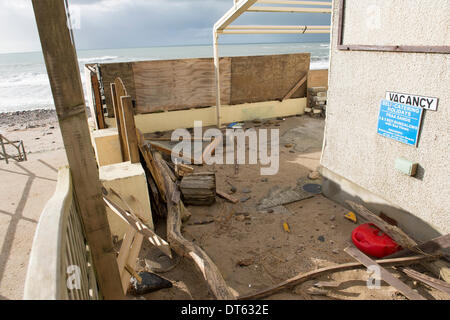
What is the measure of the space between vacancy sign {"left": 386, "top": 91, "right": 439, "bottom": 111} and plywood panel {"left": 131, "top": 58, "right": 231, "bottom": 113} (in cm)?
798

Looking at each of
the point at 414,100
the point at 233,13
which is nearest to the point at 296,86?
the point at 233,13

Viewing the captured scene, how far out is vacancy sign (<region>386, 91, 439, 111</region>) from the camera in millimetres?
4269

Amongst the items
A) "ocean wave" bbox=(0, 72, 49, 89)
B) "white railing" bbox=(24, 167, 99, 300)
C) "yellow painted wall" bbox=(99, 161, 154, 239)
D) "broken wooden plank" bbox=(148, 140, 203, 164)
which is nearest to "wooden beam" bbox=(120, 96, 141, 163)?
"yellow painted wall" bbox=(99, 161, 154, 239)

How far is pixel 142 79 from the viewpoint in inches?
434

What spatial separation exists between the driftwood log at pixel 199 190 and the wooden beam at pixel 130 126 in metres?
1.31

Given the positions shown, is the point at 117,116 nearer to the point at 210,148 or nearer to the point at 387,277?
the point at 210,148

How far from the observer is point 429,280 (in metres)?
4.09

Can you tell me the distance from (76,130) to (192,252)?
2730 mm

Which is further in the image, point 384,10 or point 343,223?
point 343,223

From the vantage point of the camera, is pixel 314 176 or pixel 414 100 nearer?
pixel 414 100

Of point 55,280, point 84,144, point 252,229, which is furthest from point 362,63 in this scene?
point 55,280

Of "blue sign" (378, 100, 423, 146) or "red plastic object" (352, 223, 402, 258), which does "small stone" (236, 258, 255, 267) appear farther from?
"blue sign" (378, 100, 423, 146)

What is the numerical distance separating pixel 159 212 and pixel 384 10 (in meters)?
5.06
